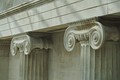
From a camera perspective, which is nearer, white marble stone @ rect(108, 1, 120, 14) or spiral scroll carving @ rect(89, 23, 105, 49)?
white marble stone @ rect(108, 1, 120, 14)

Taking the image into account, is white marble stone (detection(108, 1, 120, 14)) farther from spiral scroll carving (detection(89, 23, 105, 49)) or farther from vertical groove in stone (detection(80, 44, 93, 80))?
vertical groove in stone (detection(80, 44, 93, 80))

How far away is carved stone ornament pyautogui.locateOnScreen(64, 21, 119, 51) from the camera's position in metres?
7.59

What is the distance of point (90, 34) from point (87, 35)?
0.17 m

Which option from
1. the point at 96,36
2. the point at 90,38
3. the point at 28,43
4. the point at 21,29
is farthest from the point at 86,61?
the point at 21,29

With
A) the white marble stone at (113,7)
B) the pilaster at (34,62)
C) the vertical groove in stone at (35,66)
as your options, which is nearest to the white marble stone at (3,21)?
the pilaster at (34,62)

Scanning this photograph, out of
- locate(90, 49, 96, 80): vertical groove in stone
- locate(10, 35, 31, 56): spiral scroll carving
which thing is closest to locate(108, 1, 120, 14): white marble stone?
locate(90, 49, 96, 80): vertical groove in stone

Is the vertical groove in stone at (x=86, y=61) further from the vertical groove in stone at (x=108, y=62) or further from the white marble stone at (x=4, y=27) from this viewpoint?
the white marble stone at (x=4, y=27)

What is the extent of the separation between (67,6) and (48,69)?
13.4 ft

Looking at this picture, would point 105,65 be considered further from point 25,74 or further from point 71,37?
point 25,74

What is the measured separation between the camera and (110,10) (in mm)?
7141

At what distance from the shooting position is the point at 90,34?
798cm

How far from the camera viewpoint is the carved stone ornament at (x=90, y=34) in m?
7.59

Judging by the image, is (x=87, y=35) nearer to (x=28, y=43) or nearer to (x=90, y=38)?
(x=90, y=38)

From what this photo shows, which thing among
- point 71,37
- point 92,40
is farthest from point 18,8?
point 92,40
